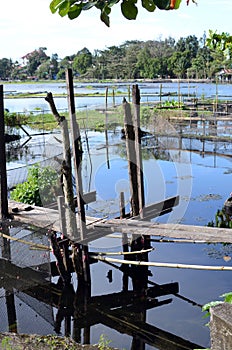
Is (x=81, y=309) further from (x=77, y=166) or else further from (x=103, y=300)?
(x=77, y=166)

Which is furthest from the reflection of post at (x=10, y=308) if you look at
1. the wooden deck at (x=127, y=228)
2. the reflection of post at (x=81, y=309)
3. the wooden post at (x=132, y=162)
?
the wooden post at (x=132, y=162)

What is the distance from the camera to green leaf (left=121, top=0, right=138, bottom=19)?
4.47ft

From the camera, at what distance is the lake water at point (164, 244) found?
5.18 metres

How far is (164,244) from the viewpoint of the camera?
7.71 meters

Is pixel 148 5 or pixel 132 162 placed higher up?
pixel 148 5

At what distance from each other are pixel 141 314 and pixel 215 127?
624 inches

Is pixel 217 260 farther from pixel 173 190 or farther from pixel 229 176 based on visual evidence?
pixel 229 176

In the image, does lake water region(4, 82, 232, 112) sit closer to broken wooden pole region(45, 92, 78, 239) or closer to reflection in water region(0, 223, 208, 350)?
broken wooden pole region(45, 92, 78, 239)

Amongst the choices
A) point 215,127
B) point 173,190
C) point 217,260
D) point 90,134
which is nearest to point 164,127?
point 215,127

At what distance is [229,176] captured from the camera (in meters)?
12.9

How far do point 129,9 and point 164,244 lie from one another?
6.57 m

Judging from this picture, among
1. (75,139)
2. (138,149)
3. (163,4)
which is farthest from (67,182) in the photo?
(163,4)

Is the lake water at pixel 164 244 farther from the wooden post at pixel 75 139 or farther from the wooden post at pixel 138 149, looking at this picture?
the wooden post at pixel 138 149

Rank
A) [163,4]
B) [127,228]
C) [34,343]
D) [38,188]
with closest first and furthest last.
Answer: [163,4] → [34,343] → [127,228] → [38,188]
